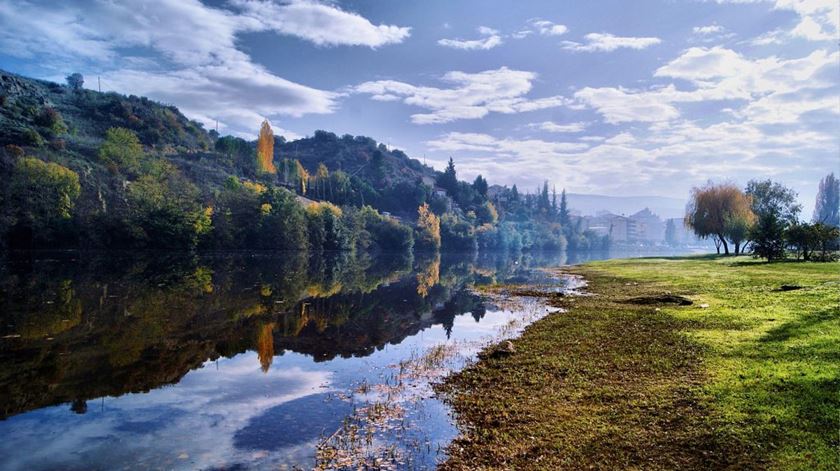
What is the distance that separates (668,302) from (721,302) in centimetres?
290

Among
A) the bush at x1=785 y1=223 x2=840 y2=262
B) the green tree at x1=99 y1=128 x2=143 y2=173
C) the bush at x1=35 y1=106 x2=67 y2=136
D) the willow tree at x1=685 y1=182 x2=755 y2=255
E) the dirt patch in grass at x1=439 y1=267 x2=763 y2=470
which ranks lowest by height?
the dirt patch in grass at x1=439 y1=267 x2=763 y2=470

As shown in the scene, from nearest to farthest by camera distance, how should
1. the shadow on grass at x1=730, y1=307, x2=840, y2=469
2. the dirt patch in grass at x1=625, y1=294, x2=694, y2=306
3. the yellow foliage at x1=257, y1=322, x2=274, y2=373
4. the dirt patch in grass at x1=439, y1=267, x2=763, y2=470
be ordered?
the shadow on grass at x1=730, y1=307, x2=840, y2=469, the dirt patch in grass at x1=439, y1=267, x2=763, y2=470, the yellow foliage at x1=257, y1=322, x2=274, y2=373, the dirt patch in grass at x1=625, y1=294, x2=694, y2=306

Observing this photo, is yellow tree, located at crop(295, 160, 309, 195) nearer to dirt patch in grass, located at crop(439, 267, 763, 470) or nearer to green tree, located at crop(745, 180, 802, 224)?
green tree, located at crop(745, 180, 802, 224)

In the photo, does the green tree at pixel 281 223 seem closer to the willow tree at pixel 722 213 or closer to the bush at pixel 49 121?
the bush at pixel 49 121

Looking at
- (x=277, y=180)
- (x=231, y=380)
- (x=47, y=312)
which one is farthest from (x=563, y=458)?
(x=277, y=180)

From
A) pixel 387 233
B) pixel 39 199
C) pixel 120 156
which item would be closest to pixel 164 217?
pixel 39 199

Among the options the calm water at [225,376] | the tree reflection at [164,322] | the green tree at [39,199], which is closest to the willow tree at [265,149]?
the green tree at [39,199]

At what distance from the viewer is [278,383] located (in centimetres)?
1780

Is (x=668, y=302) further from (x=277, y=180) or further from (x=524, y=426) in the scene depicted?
(x=277, y=180)

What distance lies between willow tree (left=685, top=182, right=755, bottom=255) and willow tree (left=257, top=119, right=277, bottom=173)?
150471 mm

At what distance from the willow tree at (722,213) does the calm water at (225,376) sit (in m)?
64.3

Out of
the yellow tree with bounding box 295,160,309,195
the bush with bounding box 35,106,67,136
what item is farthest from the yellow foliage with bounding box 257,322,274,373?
the yellow tree with bounding box 295,160,309,195

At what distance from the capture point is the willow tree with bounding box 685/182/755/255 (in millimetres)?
80875

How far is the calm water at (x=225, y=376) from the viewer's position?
11914 mm
